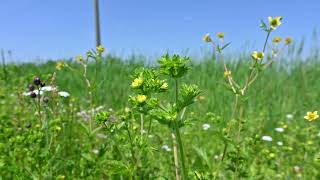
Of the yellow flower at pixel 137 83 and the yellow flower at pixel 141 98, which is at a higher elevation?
the yellow flower at pixel 137 83

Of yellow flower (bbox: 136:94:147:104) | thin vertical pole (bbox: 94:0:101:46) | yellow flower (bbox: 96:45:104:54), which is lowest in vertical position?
thin vertical pole (bbox: 94:0:101:46)

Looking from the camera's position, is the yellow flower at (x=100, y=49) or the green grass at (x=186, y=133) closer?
the green grass at (x=186, y=133)

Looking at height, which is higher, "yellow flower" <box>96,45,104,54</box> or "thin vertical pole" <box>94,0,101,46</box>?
"yellow flower" <box>96,45,104,54</box>

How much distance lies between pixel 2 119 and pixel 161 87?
1.85 metres

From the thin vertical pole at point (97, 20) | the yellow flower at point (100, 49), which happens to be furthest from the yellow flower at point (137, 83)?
the thin vertical pole at point (97, 20)

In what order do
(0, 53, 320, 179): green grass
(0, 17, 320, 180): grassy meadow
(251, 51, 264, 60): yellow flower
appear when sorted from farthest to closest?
(0, 53, 320, 179): green grass → (251, 51, 264, 60): yellow flower → (0, 17, 320, 180): grassy meadow

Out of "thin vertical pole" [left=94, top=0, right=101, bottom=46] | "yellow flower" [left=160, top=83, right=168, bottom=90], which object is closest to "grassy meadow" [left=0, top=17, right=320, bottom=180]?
"yellow flower" [left=160, top=83, right=168, bottom=90]

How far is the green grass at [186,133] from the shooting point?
2.05 meters

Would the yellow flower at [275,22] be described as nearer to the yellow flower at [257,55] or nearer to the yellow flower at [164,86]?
the yellow flower at [257,55]

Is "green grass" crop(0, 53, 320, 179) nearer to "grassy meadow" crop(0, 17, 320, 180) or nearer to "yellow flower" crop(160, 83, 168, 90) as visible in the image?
"grassy meadow" crop(0, 17, 320, 180)

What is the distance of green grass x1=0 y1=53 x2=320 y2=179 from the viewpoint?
205 centimetres

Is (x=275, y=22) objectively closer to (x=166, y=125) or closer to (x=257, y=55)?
(x=257, y=55)

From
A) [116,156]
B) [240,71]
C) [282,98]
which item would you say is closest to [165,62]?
[116,156]

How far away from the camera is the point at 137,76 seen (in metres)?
1.39
